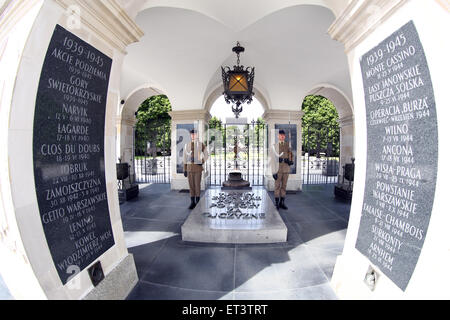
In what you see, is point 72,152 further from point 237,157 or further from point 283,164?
point 237,157

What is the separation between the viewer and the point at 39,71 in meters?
1.48

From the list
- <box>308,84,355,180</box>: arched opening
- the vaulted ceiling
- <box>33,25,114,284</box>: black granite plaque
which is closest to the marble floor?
<box>33,25,114,284</box>: black granite plaque

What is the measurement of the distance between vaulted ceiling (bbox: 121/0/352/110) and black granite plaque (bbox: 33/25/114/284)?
119 centimetres

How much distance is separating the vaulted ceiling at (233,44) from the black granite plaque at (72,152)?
3.89 feet

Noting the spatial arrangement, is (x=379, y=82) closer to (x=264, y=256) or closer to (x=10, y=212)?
(x=264, y=256)

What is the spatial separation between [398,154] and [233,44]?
549 cm

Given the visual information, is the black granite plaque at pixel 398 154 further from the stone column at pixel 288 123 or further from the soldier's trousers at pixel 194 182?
the stone column at pixel 288 123

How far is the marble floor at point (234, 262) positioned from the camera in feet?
7.68

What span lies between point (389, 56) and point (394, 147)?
2.61ft

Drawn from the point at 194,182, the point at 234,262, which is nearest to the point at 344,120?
the point at 194,182

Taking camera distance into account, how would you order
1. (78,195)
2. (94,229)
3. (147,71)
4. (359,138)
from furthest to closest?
1. (147,71)
2. (359,138)
3. (94,229)
4. (78,195)

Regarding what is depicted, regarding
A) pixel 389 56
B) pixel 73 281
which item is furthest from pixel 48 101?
pixel 389 56

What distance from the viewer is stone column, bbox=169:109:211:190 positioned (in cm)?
760

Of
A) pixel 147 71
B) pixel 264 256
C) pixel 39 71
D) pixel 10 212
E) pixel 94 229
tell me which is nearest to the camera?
pixel 10 212
